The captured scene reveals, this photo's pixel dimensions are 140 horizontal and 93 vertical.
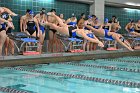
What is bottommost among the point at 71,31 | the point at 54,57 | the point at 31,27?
the point at 54,57

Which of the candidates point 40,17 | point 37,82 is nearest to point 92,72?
point 37,82

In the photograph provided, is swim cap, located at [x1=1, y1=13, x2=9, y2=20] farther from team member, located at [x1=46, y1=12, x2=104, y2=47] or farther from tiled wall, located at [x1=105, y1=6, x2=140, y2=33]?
tiled wall, located at [x1=105, y1=6, x2=140, y2=33]

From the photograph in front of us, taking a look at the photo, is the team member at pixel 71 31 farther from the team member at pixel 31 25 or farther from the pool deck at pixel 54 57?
the team member at pixel 31 25

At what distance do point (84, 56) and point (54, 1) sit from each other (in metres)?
3.85

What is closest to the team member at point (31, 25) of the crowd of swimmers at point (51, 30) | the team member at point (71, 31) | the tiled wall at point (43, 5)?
the crowd of swimmers at point (51, 30)

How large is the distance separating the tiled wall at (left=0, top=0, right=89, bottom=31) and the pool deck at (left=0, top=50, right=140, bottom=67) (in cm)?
294

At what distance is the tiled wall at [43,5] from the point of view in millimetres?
11422

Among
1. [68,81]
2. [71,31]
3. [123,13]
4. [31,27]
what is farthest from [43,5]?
[68,81]

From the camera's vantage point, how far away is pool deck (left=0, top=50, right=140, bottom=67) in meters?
8.12

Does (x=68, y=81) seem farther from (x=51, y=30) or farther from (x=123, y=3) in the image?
(x=123, y=3)

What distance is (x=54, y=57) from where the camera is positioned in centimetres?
930

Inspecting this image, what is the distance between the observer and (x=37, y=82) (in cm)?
595

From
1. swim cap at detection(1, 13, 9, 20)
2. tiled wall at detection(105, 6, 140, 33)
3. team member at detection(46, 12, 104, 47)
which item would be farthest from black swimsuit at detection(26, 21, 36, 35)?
tiled wall at detection(105, 6, 140, 33)

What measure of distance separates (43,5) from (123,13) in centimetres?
590
